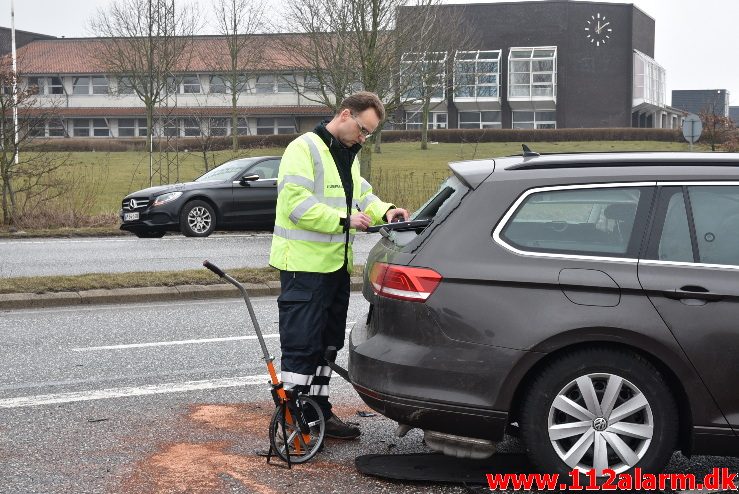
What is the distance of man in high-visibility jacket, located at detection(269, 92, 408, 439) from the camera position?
5215mm

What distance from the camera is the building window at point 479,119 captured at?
73312 millimetres

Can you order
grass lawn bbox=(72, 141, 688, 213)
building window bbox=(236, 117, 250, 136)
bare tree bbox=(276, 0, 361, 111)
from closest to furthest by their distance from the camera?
1. grass lawn bbox=(72, 141, 688, 213)
2. bare tree bbox=(276, 0, 361, 111)
3. building window bbox=(236, 117, 250, 136)

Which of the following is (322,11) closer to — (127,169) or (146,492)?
(127,169)

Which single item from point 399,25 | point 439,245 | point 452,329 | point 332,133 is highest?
point 399,25

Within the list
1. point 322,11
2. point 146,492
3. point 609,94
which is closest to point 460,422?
point 146,492

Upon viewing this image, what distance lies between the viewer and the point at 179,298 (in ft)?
35.1

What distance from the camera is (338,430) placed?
5.50 metres

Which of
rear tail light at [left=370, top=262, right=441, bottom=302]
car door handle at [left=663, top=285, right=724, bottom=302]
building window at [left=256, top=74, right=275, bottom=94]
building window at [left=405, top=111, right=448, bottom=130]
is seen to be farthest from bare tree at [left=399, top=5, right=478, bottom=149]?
car door handle at [left=663, top=285, right=724, bottom=302]

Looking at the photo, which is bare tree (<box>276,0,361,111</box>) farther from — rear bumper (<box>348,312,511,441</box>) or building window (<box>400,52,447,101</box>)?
rear bumper (<box>348,312,511,441</box>)

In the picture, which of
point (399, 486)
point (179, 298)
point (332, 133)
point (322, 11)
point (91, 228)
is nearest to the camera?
point (399, 486)

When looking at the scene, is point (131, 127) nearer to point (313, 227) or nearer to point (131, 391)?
point (131, 391)

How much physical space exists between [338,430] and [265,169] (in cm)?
1379

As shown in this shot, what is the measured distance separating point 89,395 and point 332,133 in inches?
97.4

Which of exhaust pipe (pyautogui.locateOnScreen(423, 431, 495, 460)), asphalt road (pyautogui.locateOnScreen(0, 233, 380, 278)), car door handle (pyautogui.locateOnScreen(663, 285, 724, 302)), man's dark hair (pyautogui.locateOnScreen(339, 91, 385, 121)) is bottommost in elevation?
asphalt road (pyautogui.locateOnScreen(0, 233, 380, 278))
